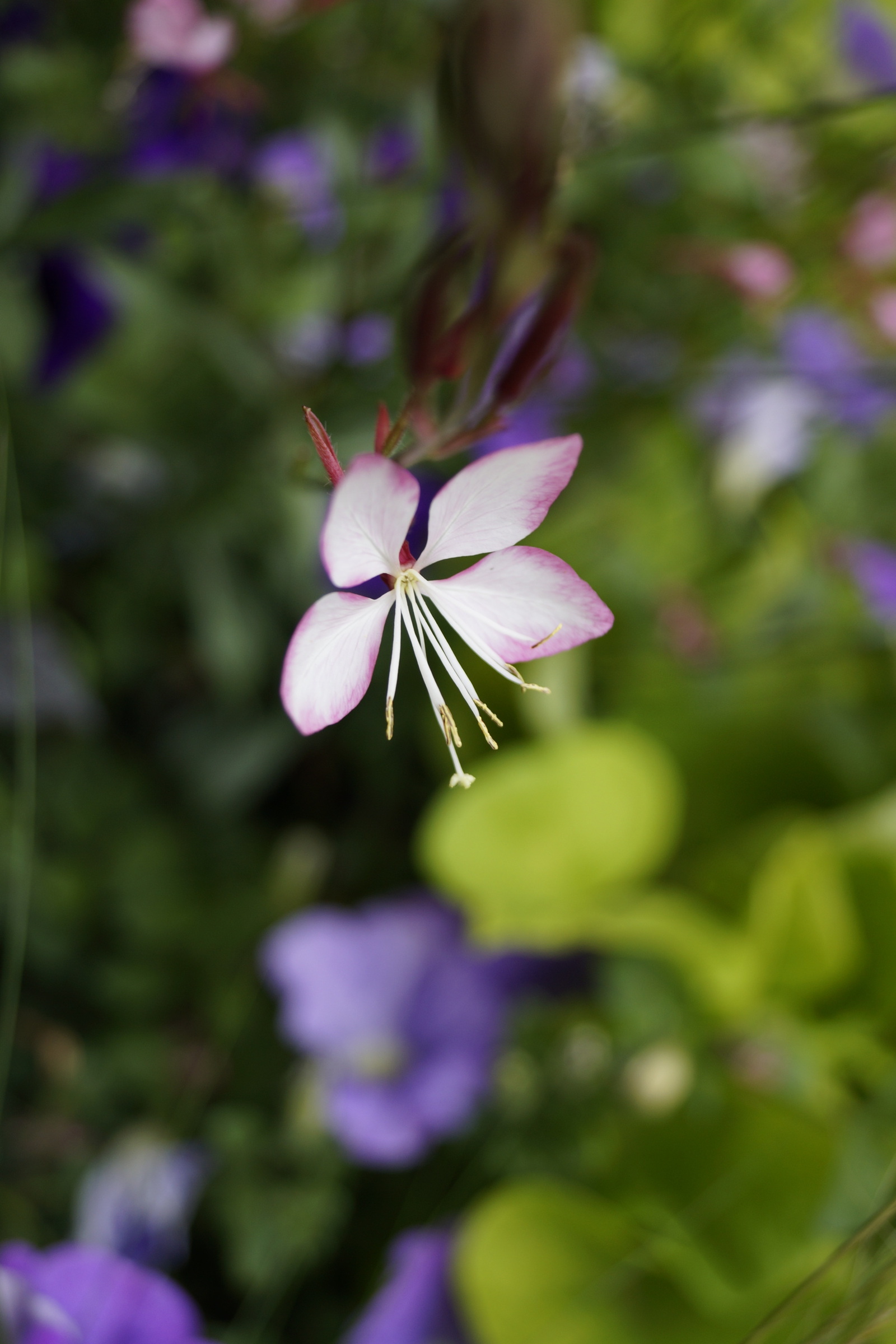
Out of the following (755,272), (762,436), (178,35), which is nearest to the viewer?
(178,35)

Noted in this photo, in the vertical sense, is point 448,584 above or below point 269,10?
below

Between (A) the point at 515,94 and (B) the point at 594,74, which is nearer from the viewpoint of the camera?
(A) the point at 515,94

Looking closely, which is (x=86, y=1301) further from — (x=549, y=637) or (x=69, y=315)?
(x=69, y=315)

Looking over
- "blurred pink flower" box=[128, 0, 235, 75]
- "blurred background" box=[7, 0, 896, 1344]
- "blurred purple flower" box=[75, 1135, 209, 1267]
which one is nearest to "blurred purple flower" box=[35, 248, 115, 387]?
"blurred background" box=[7, 0, 896, 1344]

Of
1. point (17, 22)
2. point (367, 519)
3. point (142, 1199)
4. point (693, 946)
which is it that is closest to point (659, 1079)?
point (693, 946)

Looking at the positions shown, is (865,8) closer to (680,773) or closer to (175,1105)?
(680,773)

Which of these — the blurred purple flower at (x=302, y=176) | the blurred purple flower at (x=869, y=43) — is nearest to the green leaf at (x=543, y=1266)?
the blurred purple flower at (x=302, y=176)

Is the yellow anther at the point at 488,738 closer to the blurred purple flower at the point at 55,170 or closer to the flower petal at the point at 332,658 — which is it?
the flower petal at the point at 332,658

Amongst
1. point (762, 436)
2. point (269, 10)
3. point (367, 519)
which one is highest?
point (269, 10)

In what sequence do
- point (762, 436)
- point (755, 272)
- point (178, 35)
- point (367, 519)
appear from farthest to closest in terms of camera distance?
point (762, 436) < point (755, 272) < point (178, 35) < point (367, 519)
